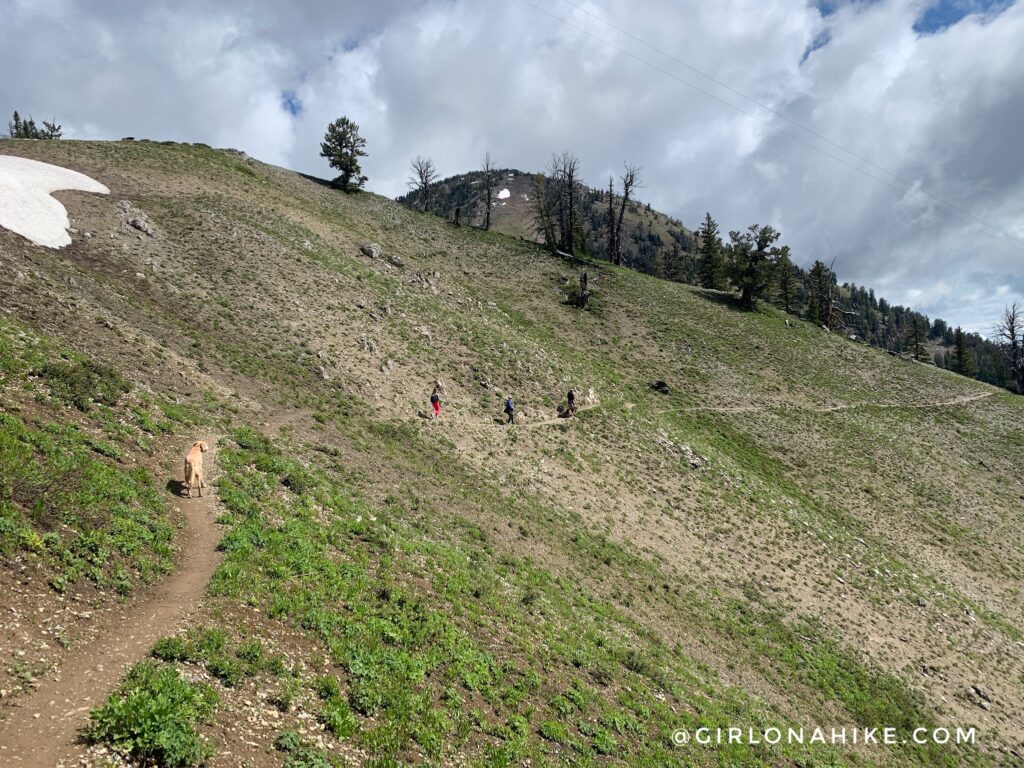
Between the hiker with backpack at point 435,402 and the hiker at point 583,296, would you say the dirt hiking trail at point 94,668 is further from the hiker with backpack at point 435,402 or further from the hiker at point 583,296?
the hiker at point 583,296

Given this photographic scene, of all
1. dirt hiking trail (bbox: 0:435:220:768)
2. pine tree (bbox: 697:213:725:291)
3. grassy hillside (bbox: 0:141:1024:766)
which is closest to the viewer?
dirt hiking trail (bbox: 0:435:220:768)

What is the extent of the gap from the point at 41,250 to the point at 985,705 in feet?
164

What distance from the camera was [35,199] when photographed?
1195 inches

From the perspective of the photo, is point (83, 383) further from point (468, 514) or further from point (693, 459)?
point (693, 459)

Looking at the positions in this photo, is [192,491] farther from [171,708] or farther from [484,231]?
[484,231]

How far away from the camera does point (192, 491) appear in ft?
46.8

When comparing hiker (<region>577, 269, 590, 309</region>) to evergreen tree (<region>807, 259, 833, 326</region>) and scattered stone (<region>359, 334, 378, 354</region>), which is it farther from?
evergreen tree (<region>807, 259, 833, 326</region>)

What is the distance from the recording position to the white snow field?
26.9 m

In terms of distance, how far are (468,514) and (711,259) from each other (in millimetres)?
81747

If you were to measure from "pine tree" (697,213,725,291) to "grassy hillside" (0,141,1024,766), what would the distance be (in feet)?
118

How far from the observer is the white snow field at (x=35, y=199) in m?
26.9

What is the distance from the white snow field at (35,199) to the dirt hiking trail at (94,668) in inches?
1019

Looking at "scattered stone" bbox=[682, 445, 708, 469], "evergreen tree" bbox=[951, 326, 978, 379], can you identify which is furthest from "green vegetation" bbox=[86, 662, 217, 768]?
"evergreen tree" bbox=[951, 326, 978, 379]

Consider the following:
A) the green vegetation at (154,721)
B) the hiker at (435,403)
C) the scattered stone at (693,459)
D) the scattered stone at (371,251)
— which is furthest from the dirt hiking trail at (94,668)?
the scattered stone at (371,251)
